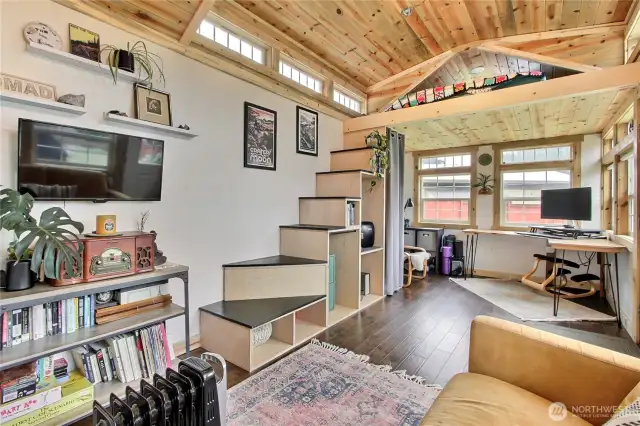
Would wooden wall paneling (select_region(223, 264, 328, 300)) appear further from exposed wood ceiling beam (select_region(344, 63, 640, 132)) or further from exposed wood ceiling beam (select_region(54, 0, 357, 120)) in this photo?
exposed wood ceiling beam (select_region(344, 63, 640, 132))

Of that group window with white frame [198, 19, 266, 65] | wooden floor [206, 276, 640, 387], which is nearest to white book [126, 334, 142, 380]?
wooden floor [206, 276, 640, 387]

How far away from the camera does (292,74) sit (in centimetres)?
350

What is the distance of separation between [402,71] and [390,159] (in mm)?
1246

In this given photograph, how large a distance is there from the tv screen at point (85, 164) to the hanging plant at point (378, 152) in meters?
2.39

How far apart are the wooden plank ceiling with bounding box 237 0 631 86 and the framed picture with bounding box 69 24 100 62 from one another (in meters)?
1.25

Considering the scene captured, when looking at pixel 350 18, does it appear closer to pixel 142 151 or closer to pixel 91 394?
pixel 142 151

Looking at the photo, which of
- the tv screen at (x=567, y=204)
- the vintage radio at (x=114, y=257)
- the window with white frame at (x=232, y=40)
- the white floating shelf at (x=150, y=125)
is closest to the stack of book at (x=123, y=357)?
the vintage radio at (x=114, y=257)

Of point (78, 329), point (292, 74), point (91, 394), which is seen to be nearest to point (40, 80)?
point (78, 329)

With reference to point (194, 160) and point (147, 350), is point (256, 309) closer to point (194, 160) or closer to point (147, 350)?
point (147, 350)

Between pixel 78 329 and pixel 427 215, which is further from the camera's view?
pixel 427 215

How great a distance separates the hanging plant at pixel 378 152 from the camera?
3734 mm

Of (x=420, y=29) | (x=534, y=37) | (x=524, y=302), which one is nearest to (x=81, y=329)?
(x=420, y=29)

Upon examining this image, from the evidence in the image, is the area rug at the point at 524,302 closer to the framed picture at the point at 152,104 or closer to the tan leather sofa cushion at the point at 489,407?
the tan leather sofa cushion at the point at 489,407

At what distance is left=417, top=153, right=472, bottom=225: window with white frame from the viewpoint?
5520 millimetres
